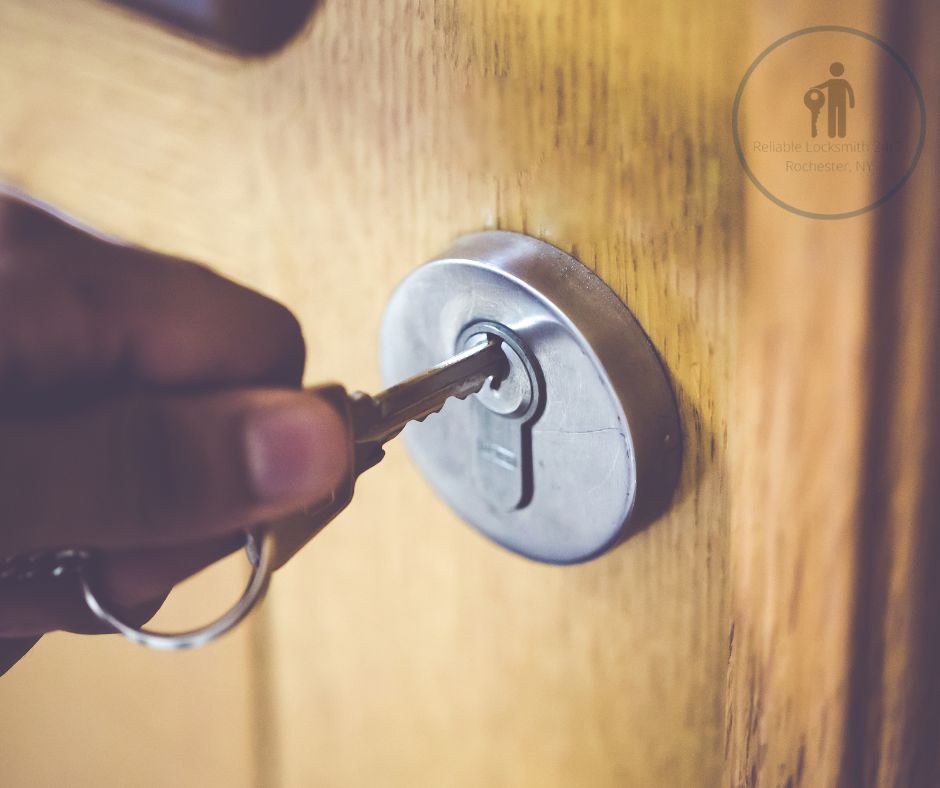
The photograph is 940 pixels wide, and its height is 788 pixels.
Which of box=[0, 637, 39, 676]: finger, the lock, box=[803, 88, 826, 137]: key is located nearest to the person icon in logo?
box=[803, 88, 826, 137]: key

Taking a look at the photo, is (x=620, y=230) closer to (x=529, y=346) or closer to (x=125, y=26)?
(x=529, y=346)

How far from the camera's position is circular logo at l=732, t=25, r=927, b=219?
→ 0.60ft

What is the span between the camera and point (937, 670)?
220mm

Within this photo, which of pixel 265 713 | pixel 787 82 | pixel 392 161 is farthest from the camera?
pixel 265 713

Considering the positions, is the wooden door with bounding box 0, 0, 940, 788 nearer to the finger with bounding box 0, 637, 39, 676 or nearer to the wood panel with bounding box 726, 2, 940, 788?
the wood panel with bounding box 726, 2, 940, 788

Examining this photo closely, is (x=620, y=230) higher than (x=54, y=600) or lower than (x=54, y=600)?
higher

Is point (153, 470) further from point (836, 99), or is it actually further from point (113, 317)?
point (836, 99)

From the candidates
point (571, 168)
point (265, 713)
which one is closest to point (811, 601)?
point (571, 168)

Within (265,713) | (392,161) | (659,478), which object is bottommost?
(265,713)

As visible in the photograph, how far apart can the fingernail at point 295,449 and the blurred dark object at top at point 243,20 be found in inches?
6.8

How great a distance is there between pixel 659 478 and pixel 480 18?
152 millimetres

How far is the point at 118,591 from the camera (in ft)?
0.83

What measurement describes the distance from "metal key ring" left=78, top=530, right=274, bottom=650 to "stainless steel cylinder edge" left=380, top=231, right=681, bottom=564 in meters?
0.09

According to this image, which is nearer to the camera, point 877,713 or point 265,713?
point 877,713
